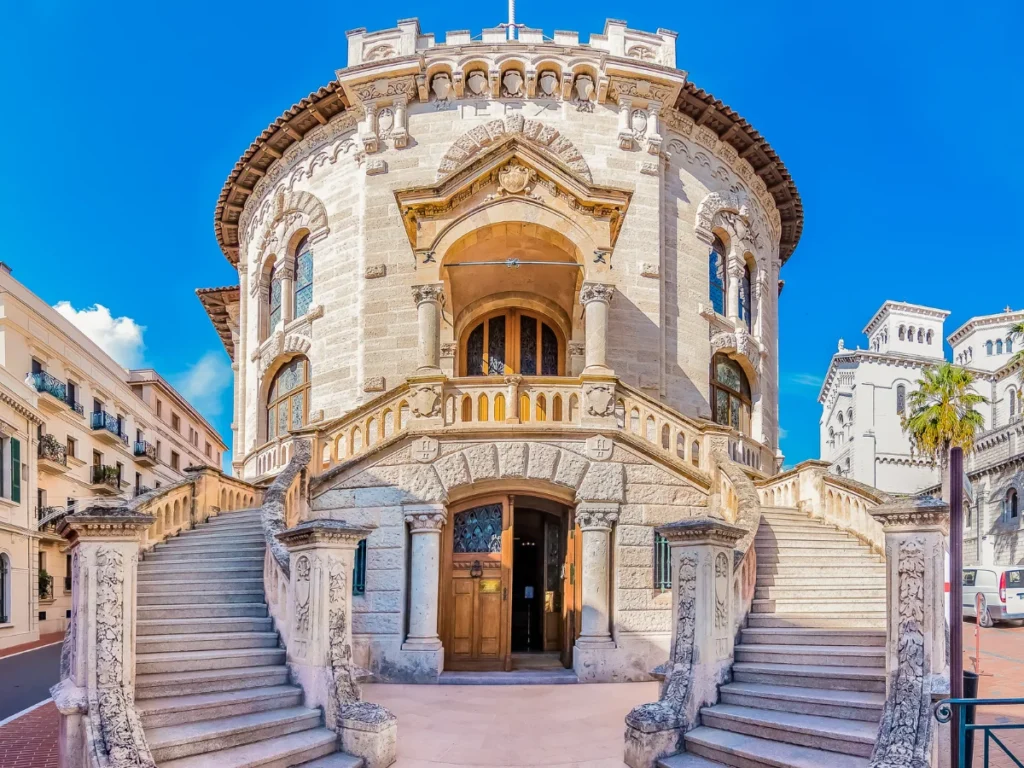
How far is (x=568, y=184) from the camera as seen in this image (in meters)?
14.2

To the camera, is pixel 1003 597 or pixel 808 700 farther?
pixel 1003 597

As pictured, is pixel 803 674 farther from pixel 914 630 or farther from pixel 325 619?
pixel 325 619

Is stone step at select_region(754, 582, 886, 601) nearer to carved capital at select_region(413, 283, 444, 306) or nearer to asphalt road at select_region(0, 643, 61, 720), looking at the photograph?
carved capital at select_region(413, 283, 444, 306)

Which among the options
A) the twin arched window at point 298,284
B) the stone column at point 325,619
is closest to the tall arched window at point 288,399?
the twin arched window at point 298,284

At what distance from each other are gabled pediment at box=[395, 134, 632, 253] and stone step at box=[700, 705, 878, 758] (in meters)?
7.95

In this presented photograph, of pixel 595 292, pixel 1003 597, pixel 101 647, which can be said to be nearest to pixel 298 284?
pixel 595 292

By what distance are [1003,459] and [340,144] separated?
43420 mm

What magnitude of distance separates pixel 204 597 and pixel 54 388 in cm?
2267

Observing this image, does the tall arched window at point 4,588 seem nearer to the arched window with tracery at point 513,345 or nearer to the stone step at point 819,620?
the arched window with tracery at point 513,345

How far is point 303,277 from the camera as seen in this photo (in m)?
19.2

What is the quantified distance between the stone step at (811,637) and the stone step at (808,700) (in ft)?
2.77

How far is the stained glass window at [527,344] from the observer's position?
58.0ft

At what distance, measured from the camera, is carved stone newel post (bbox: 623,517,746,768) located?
841 centimetres

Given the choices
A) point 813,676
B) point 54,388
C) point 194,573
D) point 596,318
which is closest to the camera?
point 813,676
